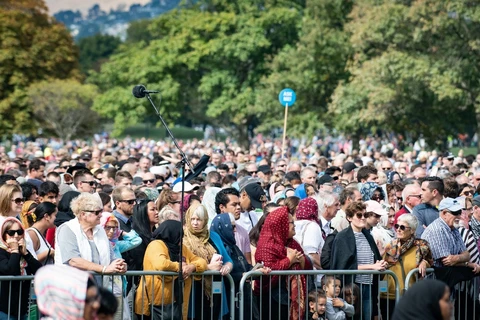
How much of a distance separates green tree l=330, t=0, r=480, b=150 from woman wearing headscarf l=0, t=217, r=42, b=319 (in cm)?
2914

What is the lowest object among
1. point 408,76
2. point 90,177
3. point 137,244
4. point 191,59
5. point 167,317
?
point 167,317

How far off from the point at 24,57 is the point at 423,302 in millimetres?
61138

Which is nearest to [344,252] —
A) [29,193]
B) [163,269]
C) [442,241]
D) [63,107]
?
[442,241]

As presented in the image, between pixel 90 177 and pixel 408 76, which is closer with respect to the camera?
pixel 90 177

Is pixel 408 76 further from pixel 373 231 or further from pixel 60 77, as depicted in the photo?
pixel 60 77

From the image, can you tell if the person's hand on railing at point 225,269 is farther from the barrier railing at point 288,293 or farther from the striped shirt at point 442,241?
Answer: the striped shirt at point 442,241

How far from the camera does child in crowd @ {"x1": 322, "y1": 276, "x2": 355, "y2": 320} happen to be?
10336mm

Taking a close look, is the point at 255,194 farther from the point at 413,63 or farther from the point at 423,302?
the point at 413,63

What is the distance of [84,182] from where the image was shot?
43.4ft

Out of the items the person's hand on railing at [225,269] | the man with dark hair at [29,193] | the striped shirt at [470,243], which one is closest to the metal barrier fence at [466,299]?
the striped shirt at [470,243]

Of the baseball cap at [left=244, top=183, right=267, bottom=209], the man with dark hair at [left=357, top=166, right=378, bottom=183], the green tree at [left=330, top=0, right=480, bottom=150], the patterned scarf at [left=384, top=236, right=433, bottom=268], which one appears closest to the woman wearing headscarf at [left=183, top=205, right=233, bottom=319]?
the patterned scarf at [left=384, top=236, right=433, bottom=268]

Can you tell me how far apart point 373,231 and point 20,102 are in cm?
5403

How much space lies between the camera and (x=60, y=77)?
69.5 m

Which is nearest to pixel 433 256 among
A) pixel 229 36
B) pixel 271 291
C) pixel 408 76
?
pixel 271 291
